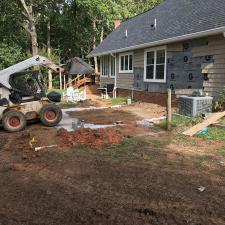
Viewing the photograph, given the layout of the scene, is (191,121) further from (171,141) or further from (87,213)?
(87,213)

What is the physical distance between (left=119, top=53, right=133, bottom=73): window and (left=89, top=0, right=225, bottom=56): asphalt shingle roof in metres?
0.64

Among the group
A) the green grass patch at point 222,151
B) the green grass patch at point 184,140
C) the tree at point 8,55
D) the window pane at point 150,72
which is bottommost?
the green grass patch at point 222,151

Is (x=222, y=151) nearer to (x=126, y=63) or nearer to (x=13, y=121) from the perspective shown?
(x=13, y=121)

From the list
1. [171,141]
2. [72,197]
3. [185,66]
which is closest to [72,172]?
[72,197]

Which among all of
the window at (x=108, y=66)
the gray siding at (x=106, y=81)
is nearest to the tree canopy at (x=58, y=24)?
the window at (x=108, y=66)

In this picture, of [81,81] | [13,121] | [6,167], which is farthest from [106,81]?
[6,167]

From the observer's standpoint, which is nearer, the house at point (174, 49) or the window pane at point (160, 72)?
the house at point (174, 49)

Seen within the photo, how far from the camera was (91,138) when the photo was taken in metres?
8.98

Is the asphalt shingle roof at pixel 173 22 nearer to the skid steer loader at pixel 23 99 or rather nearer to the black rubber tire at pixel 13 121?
the skid steer loader at pixel 23 99

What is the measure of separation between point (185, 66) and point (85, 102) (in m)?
7.03

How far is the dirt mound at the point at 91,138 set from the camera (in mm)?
8688

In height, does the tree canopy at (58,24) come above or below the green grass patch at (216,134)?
above

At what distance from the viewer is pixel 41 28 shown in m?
37.5

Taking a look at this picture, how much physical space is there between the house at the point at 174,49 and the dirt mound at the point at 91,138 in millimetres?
5537
